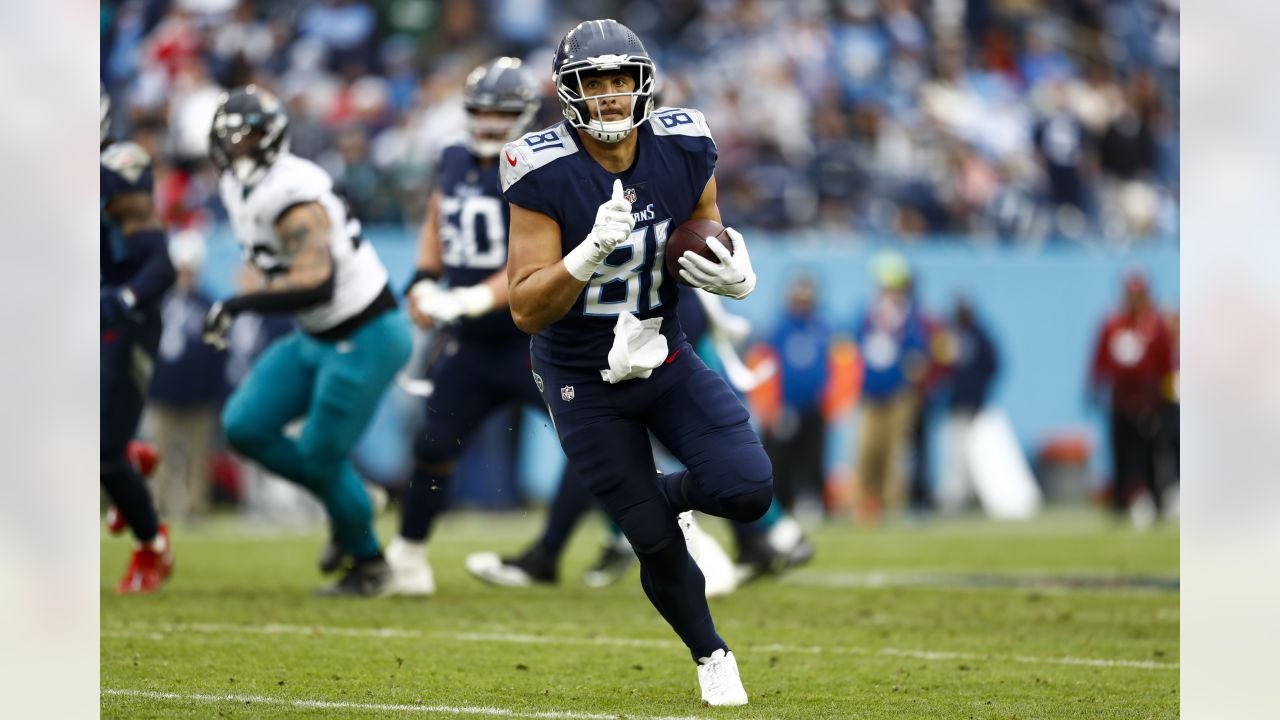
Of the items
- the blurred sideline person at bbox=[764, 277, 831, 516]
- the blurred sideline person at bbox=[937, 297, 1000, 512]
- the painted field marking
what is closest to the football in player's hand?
the painted field marking

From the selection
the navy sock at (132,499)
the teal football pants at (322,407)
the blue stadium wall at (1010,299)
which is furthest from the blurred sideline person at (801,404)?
the navy sock at (132,499)

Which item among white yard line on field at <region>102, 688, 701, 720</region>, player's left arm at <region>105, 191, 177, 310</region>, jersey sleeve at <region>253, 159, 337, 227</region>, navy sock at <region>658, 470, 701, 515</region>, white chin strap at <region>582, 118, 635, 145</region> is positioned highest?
white chin strap at <region>582, 118, 635, 145</region>

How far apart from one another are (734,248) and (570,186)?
47cm

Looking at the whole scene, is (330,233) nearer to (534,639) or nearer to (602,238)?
(534,639)

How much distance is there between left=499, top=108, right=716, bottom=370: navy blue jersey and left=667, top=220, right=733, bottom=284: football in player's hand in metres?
0.06

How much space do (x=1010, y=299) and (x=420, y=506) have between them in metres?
8.12

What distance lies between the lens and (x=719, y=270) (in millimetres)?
4465

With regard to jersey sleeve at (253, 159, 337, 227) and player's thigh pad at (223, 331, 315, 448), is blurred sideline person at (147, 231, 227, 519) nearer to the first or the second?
player's thigh pad at (223, 331, 315, 448)

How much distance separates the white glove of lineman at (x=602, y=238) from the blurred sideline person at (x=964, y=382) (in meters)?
9.75

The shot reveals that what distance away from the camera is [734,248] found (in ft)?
15.0

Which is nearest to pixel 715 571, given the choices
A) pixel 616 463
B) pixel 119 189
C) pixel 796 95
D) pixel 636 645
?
pixel 636 645

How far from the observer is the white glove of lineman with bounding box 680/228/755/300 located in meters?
4.46

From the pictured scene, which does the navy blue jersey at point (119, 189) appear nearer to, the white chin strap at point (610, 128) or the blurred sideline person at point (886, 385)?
the white chin strap at point (610, 128)
